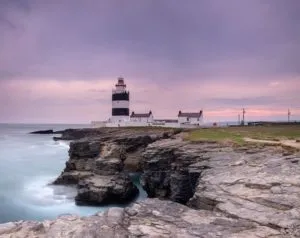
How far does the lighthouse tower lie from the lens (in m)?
94.4

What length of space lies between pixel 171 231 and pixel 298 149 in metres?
16.5

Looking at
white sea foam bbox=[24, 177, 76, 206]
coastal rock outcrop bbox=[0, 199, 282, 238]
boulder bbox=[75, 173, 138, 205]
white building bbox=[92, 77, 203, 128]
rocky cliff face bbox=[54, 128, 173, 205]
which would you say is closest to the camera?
coastal rock outcrop bbox=[0, 199, 282, 238]

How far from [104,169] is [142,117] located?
57467 mm

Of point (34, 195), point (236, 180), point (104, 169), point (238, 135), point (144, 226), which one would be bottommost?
point (34, 195)

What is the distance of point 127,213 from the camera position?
50.4 ft

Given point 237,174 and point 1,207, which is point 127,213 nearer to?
point 237,174

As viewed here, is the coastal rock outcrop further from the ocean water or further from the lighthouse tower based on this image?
the lighthouse tower

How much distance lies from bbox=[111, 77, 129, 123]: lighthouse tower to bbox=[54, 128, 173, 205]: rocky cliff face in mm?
32585

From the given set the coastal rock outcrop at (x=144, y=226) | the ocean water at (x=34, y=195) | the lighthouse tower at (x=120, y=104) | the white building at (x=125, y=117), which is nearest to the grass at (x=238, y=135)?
the ocean water at (x=34, y=195)

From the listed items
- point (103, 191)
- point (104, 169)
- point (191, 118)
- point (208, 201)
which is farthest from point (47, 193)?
point (191, 118)

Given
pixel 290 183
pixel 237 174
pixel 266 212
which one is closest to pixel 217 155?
pixel 237 174

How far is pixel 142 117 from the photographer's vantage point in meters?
98.7

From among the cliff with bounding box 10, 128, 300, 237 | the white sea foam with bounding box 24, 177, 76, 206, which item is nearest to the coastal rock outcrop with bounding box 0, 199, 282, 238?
the cliff with bounding box 10, 128, 300, 237

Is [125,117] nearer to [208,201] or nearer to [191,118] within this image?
[191,118]
